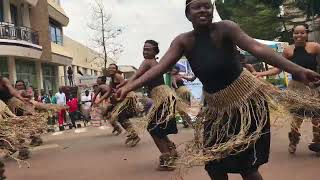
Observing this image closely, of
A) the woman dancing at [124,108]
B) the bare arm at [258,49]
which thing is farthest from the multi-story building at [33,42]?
the bare arm at [258,49]

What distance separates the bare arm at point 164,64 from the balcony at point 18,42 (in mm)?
23280

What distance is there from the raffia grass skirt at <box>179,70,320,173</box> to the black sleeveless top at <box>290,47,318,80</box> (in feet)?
9.75

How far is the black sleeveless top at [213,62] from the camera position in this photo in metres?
3.86

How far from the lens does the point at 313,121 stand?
566cm

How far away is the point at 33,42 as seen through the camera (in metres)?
31.0

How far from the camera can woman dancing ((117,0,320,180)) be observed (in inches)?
150

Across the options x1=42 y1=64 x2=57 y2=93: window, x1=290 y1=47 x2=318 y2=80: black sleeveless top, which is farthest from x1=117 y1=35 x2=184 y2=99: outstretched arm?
x1=42 y1=64 x2=57 y2=93: window

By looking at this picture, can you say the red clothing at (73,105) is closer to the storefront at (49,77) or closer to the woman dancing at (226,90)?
the storefront at (49,77)

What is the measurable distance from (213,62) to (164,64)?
38cm

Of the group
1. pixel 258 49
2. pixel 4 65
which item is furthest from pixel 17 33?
pixel 258 49

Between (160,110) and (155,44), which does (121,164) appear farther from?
(155,44)

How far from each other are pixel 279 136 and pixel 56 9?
29573mm

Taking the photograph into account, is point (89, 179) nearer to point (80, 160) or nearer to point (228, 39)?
point (80, 160)

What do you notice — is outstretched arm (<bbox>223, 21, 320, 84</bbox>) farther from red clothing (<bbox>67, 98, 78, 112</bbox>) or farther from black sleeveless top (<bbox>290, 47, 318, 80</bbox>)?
red clothing (<bbox>67, 98, 78, 112</bbox>)
